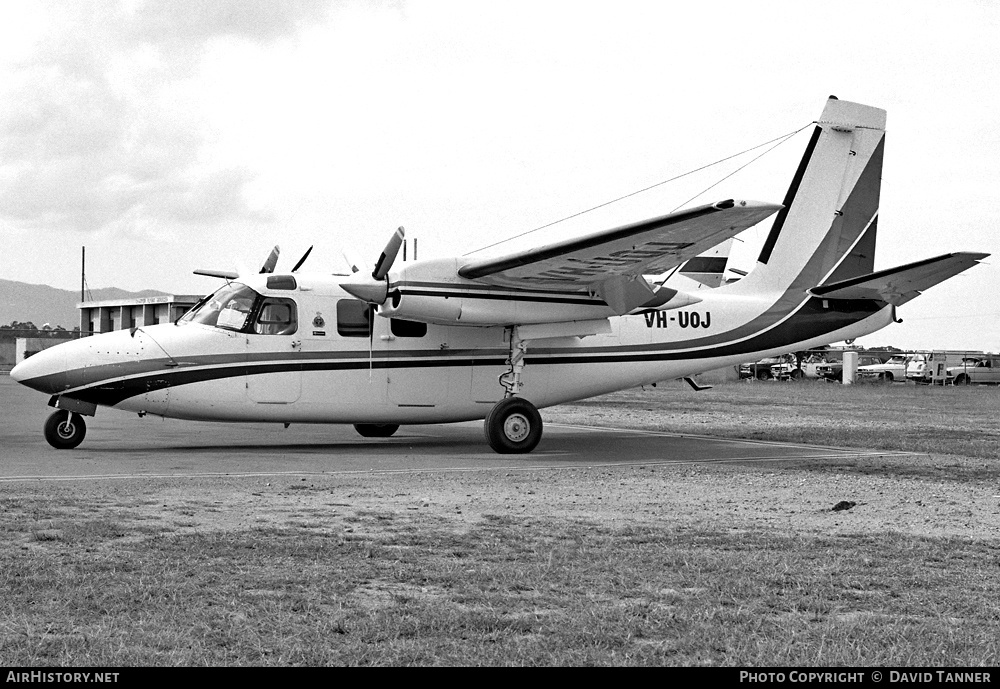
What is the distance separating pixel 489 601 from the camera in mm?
5859

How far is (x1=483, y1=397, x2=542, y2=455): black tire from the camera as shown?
1620 centimetres

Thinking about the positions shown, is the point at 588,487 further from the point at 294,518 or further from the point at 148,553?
the point at 148,553

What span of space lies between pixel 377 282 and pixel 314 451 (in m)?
2.78

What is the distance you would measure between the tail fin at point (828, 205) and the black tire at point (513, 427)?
554 centimetres

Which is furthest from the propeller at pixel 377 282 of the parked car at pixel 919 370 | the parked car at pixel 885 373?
the parked car at pixel 885 373

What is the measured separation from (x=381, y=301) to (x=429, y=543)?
8.76 metres

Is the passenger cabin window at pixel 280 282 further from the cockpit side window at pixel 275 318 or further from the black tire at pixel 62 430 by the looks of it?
the black tire at pixel 62 430

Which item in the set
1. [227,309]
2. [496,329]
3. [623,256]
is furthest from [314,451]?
[623,256]

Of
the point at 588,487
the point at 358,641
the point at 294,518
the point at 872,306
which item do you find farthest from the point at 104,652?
the point at 872,306

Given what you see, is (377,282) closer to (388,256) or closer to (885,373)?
(388,256)

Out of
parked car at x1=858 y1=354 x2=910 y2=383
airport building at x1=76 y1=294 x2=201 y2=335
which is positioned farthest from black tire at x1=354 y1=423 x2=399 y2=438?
parked car at x1=858 y1=354 x2=910 y2=383

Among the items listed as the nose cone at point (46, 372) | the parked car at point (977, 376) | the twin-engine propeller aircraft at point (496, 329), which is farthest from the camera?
the parked car at point (977, 376)

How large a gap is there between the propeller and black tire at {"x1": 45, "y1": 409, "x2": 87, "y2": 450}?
4.58 m

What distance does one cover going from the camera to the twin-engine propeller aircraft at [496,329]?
15.6 metres
